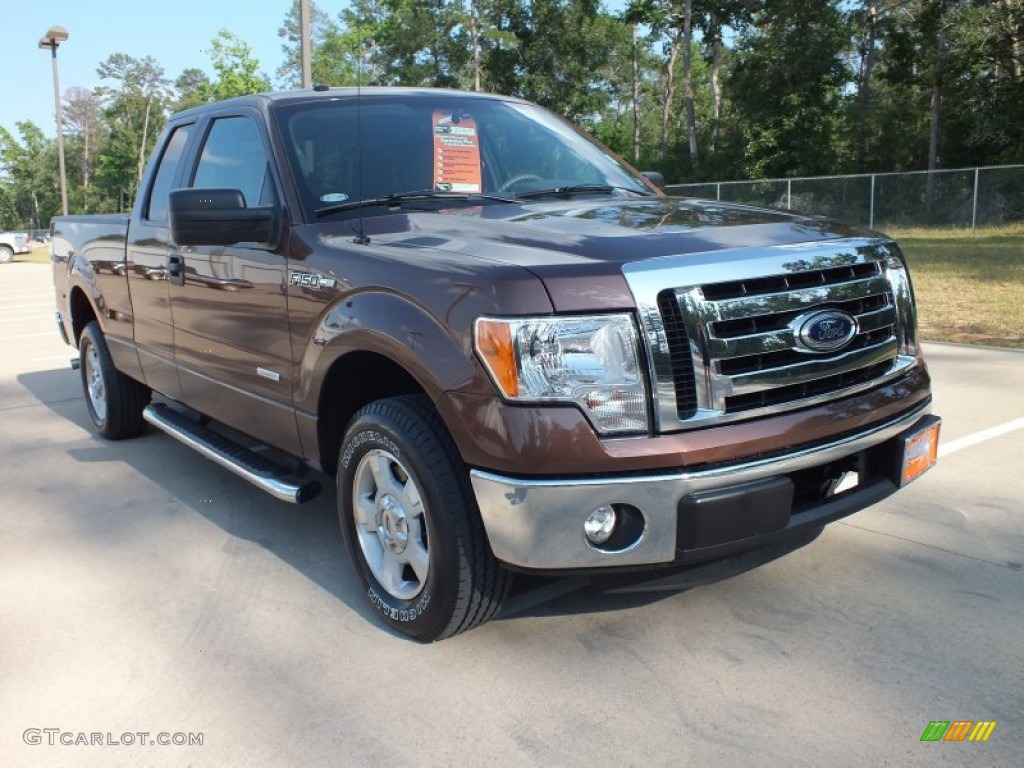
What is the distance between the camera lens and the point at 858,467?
3.00 m

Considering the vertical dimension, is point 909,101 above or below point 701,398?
above

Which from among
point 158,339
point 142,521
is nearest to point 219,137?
point 158,339

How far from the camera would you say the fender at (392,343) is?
263 cm

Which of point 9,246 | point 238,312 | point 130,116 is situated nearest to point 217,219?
point 238,312

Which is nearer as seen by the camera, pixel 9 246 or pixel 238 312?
pixel 238 312

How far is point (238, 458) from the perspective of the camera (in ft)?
13.1

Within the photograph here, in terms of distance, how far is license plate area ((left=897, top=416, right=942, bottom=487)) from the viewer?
9.97 ft

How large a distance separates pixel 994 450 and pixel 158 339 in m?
4.66

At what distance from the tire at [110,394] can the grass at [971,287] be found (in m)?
7.09

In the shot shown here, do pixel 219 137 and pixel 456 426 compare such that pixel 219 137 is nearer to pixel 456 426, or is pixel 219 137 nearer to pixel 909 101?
pixel 456 426

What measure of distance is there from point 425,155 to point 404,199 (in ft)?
1.10

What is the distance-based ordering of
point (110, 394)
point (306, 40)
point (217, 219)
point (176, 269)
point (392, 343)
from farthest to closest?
point (306, 40) → point (110, 394) → point (176, 269) → point (217, 219) → point (392, 343)

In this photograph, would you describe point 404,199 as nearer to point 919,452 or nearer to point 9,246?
point 919,452

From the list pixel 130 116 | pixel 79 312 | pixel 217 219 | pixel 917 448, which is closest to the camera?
pixel 917 448
